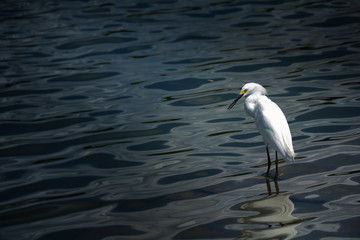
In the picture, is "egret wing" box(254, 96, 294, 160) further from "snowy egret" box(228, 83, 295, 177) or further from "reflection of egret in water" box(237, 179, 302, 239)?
"reflection of egret in water" box(237, 179, 302, 239)

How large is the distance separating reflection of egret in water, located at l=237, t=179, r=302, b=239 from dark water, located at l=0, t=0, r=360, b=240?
2cm

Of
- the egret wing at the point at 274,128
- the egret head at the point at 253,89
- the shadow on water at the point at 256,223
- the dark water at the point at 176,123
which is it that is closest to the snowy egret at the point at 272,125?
the egret wing at the point at 274,128

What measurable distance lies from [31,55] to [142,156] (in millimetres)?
6040

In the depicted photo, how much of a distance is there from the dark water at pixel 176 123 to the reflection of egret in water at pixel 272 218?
17 millimetres

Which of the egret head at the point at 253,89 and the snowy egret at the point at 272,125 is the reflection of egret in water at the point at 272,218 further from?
the egret head at the point at 253,89

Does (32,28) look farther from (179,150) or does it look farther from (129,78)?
(179,150)

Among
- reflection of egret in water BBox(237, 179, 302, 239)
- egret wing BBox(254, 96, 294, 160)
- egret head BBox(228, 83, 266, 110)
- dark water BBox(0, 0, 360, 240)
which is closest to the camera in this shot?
reflection of egret in water BBox(237, 179, 302, 239)

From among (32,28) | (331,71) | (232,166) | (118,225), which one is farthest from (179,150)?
(32,28)

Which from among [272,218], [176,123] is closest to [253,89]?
[176,123]

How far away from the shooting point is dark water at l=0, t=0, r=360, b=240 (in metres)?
4.44

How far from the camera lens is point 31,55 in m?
11.0

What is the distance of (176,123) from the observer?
23.9 feet

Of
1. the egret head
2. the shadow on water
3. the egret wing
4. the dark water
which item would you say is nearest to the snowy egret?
the egret wing

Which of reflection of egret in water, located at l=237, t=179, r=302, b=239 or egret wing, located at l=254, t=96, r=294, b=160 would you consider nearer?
reflection of egret in water, located at l=237, t=179, r=302, b=239
